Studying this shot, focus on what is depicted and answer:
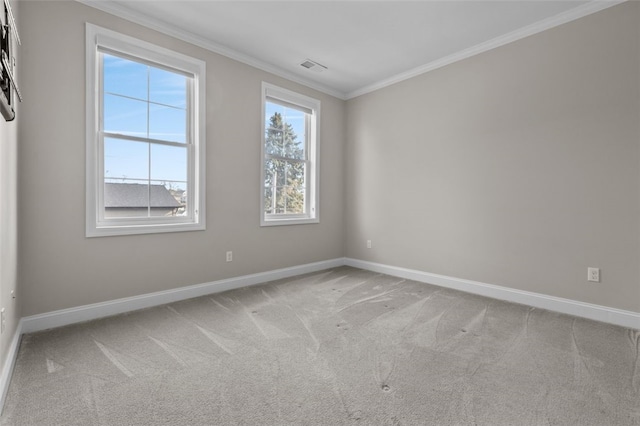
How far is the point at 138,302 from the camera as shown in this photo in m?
2.85

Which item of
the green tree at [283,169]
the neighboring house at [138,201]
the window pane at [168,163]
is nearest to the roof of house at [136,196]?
the neighboring house at [138,201]

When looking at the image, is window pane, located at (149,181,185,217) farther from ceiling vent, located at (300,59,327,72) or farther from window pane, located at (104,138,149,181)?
ceiling vent, located at (300,59,327,72)

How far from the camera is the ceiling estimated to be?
8.73 ft

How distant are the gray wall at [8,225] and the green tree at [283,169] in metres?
2.31

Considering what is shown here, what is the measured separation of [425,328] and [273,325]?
1235 mm

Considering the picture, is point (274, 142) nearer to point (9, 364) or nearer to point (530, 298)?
point (9, 364)

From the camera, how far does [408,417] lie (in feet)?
4.78

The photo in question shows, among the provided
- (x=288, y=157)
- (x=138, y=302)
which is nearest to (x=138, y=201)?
(x=138, y=302)

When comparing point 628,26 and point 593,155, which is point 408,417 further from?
point 628,26

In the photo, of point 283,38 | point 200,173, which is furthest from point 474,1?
point 200,173

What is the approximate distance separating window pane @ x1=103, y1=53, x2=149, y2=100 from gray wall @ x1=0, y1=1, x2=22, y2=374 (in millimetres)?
595

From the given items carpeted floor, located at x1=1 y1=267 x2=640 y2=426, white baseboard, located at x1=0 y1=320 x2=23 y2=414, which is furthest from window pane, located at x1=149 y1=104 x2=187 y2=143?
white baseboard, located at x1=0 y1=320 x2=23 y2=414

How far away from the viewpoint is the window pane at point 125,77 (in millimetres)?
2723

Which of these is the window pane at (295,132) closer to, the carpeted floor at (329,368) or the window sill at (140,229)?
the window sill at (140,229)
